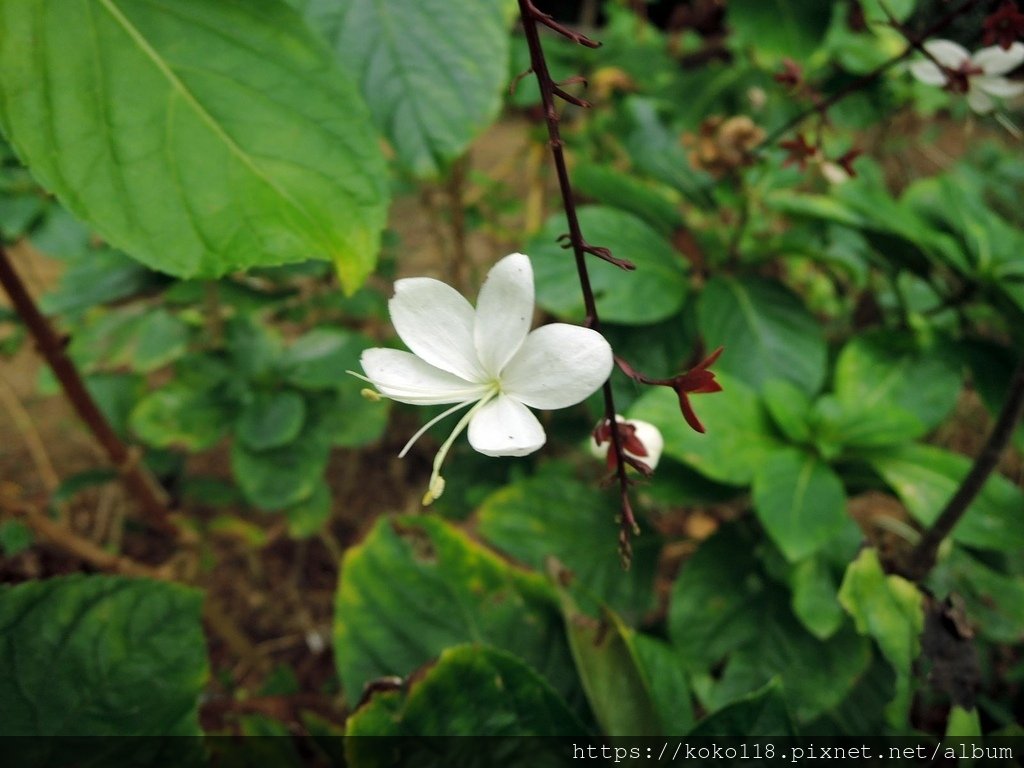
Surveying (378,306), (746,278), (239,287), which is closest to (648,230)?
(746,278)

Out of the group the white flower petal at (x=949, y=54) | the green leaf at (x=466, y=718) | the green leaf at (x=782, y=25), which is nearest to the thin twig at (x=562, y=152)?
the green leaf at (x=466, y=718)

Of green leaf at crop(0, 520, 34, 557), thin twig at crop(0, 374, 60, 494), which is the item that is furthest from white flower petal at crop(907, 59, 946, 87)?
thin twig at crop(0, 374, 60, 494)

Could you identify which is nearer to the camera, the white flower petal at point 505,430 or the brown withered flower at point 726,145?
the white flower petal at point 505,430

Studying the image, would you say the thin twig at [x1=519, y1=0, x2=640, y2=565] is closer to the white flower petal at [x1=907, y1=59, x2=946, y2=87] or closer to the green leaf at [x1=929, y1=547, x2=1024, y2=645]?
the white flower petal at [x1=907, y1=59, x2=946, y2=87]

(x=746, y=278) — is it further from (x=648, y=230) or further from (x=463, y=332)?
(x=463, y=332)

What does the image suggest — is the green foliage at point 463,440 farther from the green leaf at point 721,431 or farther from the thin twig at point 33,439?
the thin twig at point 33,439
